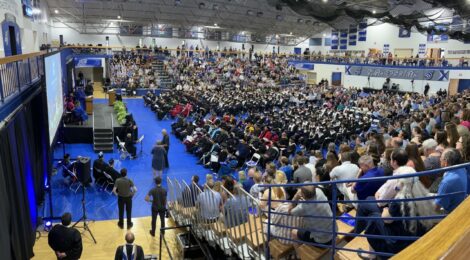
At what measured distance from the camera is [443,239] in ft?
2.82

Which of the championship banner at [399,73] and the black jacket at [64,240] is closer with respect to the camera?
the black jacket at [64,240]

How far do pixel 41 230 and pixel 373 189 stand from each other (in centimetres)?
677

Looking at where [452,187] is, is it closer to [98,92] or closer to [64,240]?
[64,240]

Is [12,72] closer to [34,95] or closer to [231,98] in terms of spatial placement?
[34,95]

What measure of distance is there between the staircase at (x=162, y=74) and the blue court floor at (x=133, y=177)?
11747mm

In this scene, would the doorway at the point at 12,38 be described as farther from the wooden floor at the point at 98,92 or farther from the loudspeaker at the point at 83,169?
the wooden floor at the point at 98,92

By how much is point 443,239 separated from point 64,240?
556 centimetres

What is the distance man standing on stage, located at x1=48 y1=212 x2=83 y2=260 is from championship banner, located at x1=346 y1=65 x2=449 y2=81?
29.1 m

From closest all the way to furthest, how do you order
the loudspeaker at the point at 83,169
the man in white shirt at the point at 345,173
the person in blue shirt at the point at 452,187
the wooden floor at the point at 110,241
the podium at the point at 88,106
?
the person in blue shirt at the point at 452,187
the man in white shirt at the point at 345,173
the wooden floor at the point at 110,241
the loudspeaker at the point at 83,169
the podium at the point at 88,106

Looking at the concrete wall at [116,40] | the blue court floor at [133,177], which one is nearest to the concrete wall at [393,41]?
the concrete wall at [116,40]

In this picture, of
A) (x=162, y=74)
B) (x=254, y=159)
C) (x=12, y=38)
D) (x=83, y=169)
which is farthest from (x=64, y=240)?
(x=162, y=74)

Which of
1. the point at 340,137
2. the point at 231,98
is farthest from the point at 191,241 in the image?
the point at 231,98

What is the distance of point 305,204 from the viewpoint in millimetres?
3830

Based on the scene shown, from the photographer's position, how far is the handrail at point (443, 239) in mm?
818
